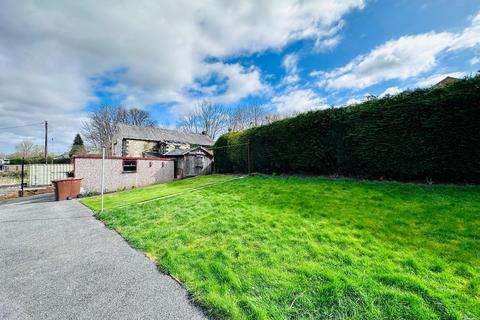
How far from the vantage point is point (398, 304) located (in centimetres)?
215

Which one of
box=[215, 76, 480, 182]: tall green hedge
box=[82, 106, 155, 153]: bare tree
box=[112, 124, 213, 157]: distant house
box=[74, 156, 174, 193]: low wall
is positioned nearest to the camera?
box=[215, 76, 480, 182]: tall green hedge

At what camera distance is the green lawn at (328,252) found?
222 cm

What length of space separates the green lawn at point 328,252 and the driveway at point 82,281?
0.28 m

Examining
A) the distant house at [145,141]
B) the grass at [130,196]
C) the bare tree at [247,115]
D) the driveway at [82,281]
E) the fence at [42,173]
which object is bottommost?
the driveway at [82,281]

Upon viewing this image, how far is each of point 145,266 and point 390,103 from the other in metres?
9.08

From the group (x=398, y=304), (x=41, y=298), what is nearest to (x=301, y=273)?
Answer: (x=398, y=304)

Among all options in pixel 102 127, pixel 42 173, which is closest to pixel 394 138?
pixel 42 173

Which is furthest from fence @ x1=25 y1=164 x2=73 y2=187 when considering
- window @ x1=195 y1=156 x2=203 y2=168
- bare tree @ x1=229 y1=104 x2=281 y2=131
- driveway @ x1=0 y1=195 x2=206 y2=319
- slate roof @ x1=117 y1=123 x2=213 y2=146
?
bare tree @ x1=229 y1=104 x2=281 y2=131

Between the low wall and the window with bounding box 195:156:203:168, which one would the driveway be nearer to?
the low wall

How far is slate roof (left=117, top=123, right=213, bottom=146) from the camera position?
25188 mm

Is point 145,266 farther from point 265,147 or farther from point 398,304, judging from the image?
point 265,147

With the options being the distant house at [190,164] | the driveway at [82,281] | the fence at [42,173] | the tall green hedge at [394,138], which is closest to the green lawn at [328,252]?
the driveway at [82,281]

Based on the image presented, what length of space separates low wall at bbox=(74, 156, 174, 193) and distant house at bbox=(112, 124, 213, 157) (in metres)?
10.3

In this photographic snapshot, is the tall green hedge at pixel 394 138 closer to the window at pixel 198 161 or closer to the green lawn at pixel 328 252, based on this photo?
the green lawn at pixel 328 252
